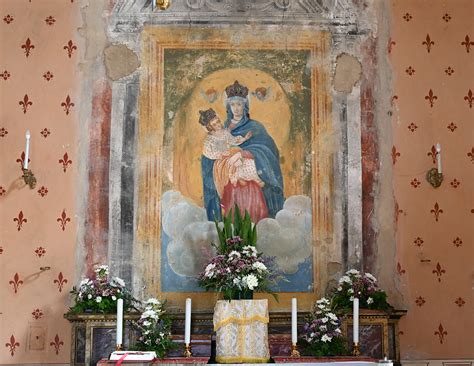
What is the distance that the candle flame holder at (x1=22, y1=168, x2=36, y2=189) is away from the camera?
8.98 m

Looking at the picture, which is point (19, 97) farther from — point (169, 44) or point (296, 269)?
point (296, 269)

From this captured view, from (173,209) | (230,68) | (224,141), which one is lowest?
(173,209)

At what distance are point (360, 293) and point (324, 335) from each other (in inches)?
28.3

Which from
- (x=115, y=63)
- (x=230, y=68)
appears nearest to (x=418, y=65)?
(x=230, y=68)

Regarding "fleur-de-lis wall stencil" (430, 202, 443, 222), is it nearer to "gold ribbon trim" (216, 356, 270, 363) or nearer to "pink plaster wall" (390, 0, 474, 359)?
"pink plaster wall" (390, 0, 474, 359)

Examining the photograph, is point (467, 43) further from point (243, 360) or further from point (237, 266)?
point (243, 360)

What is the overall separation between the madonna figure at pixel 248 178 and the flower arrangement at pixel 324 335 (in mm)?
1383

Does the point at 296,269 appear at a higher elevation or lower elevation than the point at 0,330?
higher

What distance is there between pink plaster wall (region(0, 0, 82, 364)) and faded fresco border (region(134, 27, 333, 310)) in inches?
29.6

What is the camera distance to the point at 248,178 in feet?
30.2

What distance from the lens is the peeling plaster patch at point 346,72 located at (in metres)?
9.41

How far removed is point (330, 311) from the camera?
8.38 meters

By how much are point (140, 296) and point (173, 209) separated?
0.99m

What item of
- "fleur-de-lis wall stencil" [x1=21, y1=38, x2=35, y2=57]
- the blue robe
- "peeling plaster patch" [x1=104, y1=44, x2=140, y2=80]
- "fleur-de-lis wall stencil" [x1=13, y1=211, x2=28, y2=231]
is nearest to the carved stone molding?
"peeling plaster patch" [x1=104, y1=44, x2=140, y2=80]
